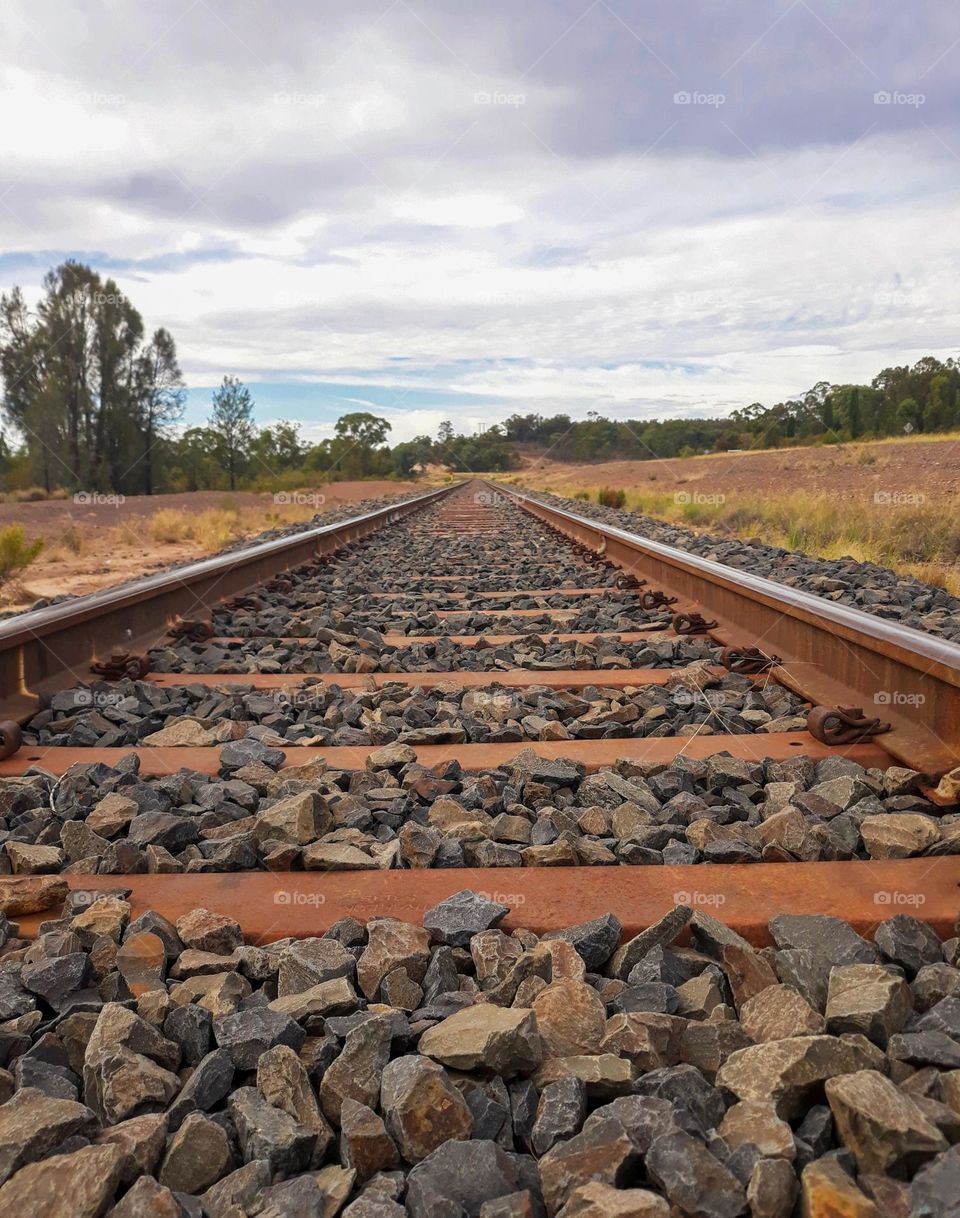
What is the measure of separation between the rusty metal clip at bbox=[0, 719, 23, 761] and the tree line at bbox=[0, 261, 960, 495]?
123 feet

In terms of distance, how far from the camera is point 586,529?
9.93 metres

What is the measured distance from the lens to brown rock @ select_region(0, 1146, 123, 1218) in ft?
3.79

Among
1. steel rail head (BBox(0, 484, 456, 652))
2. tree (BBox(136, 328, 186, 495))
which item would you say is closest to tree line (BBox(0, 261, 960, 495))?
tree (BBox(136, 328, 186, 495))

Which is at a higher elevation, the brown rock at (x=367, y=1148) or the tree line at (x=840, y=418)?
the tree line at (x=840, y=418)

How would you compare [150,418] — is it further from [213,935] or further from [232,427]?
[213,935]

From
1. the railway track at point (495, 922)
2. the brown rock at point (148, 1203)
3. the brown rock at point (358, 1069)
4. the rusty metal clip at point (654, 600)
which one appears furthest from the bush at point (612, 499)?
the brown rock at point (148, 1203)

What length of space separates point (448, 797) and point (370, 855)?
0.30 meters

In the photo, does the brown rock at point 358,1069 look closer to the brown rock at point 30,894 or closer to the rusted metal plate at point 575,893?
the rusted metal plate at point 575,893

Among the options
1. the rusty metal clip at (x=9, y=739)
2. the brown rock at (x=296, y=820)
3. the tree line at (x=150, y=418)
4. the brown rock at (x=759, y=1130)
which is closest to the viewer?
the brown rock at (x=759, y=1130)

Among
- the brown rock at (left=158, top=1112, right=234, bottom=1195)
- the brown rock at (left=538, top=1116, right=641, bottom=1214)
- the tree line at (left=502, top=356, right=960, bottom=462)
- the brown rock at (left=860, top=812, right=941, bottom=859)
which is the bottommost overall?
the brown rock at (left=158, top=1112, right=234, bottom=1195)

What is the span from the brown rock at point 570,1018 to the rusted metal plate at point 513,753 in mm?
1169

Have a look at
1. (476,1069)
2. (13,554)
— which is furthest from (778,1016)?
(13,554)
